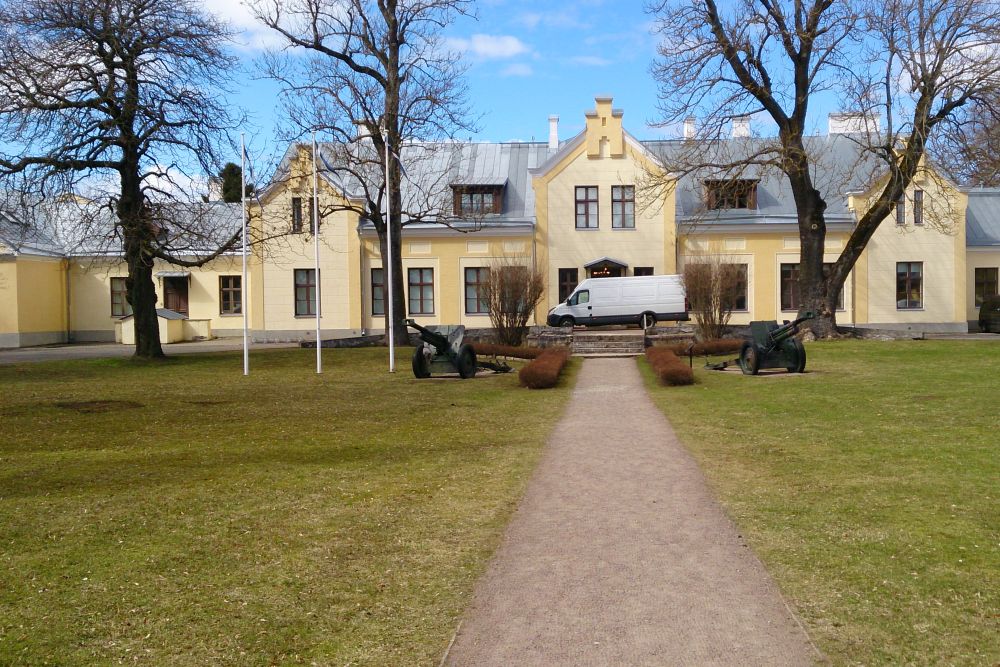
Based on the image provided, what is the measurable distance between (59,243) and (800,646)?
46820mm

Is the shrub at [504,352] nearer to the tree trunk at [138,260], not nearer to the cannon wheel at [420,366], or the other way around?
the cannon wheel at [420,366]

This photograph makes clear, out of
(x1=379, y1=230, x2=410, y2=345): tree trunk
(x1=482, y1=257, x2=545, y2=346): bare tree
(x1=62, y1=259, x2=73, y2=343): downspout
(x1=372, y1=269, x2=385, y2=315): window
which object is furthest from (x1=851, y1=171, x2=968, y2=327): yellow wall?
(x1=62, y1=259, x2=73, y2=343): downspout

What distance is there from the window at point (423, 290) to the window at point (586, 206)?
7.06 metres

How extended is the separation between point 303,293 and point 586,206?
13308mm

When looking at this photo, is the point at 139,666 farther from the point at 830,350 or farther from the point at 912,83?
the point at 912,83

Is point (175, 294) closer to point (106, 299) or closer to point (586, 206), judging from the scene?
point (106, 299)

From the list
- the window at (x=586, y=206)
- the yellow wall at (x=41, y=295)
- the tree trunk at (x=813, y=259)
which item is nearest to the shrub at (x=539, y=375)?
the tree trunk at (x=813, y=259)

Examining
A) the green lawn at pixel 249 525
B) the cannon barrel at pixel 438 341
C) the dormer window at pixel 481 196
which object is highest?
the dormer window at pixel 481 196

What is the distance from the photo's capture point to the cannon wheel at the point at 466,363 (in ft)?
71.3

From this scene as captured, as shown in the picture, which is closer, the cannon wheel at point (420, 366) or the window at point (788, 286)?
the cannon wheel at point (420, 366)


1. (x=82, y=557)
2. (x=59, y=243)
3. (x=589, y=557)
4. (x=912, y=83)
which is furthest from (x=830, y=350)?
(x=59, y=243)

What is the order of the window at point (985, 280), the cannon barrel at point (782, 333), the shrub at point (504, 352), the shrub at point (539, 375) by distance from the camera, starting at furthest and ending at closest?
1. the window at point (985, 280)
2. the shrub at point (504, 352)
3. the cannon barrel at point (782, 333)
4. the shrub at point (539, 375)

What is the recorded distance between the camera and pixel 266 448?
11.4 meters

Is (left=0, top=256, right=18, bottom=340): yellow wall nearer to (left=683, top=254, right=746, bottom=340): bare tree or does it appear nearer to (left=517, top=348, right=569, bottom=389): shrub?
(left=683, top=254, right=746, bottom=340): bare tree
